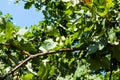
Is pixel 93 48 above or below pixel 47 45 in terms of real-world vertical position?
below

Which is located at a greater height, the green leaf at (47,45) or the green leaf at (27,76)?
the green leaf at (47,45)

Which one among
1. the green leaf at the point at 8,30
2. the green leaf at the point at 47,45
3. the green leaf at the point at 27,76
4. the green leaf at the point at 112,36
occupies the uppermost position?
the green leaf at the point at 8,30

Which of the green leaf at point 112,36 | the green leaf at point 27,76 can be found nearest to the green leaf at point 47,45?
the green leaf at point 27,76

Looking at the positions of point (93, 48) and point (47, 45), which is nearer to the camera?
point (93, 48)

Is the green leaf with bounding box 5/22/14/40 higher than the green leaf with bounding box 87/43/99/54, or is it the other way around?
the green leaf with bounding box 5/22/14/40

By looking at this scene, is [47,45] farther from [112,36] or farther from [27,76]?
[112,36]

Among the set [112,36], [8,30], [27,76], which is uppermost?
[8,30]

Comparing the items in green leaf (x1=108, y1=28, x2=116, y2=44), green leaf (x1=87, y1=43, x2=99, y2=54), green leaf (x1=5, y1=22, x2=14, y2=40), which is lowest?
green leaf (x1=87, y1=43, x2=99, y2=54)

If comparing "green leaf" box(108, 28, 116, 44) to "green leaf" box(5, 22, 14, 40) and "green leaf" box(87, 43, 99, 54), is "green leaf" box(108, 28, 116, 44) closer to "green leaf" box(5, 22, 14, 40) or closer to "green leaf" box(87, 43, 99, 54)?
"green leaf" box(87, 43, 99, 54)

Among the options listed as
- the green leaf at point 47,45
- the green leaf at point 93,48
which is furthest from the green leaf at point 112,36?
the green leaf at point 47,45

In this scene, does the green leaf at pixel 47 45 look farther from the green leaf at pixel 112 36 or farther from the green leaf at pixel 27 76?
the green leaf at pixel 112 36

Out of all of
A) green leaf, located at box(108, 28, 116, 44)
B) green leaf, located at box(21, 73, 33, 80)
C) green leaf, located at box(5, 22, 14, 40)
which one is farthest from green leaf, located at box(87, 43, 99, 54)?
green leaf, located at box(5, 22, 14, 40)

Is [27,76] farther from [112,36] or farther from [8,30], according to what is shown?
[112,36]

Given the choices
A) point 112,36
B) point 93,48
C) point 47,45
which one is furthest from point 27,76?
point 112,36
